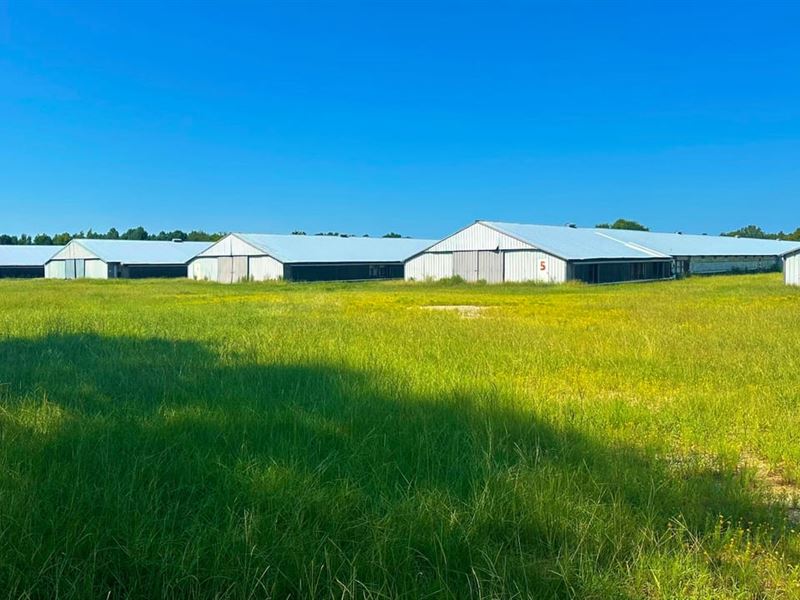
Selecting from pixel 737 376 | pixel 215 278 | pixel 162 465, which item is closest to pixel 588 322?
pixel 737 376

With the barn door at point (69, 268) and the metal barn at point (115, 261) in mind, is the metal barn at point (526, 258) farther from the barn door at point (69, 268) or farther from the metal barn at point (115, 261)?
the barn door at point (69, 268)

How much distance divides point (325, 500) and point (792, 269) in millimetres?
40021

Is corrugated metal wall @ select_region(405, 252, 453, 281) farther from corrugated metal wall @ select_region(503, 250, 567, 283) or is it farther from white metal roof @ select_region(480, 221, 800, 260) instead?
corrugated metal wall @ select_region(503, 250, 567, 283)

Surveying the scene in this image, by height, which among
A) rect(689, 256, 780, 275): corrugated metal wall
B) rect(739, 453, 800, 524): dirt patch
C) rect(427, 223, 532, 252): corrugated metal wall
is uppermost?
rect(427, 223, 532, 252): corrugated metal wall

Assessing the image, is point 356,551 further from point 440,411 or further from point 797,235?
point 797,235

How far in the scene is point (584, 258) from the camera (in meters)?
43.2

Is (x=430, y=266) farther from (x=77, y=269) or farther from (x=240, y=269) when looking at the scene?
(x=77, y=269)

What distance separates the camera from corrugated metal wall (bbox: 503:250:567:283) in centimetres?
4244

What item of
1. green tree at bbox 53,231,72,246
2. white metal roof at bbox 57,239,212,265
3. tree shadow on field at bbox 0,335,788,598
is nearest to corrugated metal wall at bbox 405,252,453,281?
white metal roof at bbox 57,239,212,265

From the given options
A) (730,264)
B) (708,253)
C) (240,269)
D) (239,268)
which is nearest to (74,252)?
(239,268)

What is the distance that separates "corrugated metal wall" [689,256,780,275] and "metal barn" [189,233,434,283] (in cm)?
2799

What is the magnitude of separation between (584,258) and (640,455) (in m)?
39.6

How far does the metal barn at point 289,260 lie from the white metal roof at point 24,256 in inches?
983

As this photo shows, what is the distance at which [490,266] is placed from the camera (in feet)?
151
